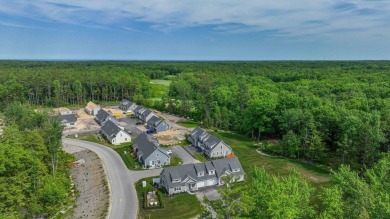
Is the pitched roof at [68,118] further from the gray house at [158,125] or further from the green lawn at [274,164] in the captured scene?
the green lawn at [274,164]

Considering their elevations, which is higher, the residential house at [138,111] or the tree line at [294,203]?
the tree line at [294,203]

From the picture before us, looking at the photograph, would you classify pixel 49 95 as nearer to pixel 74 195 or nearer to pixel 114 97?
pixel 114 97

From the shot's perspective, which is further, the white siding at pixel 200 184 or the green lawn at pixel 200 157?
the green lawn at pixel 200 157

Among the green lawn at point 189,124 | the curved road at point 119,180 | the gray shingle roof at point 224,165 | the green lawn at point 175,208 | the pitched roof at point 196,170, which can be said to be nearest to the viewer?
the green lawn at point 175,208

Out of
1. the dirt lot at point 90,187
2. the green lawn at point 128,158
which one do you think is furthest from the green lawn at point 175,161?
A: the dirt lot at point 90,187

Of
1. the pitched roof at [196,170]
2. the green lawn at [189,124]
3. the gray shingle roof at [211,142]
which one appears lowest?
the green lawn at [189,124]

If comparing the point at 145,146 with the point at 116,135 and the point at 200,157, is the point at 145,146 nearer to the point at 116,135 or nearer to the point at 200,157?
the point at 200,157

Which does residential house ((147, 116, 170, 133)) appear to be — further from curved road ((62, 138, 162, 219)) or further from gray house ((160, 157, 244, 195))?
gray house ((160, 157, 244, 195))

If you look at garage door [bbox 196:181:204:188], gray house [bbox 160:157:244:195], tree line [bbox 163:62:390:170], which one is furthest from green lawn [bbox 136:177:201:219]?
tree line [bbox 163:62:390:170]
